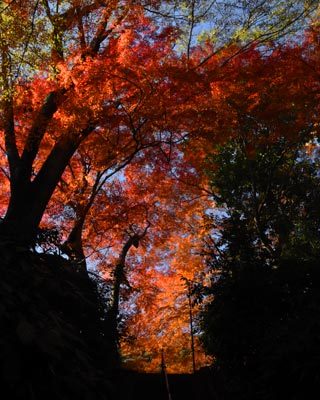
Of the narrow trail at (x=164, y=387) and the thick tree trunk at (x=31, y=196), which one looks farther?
the narrow trail at (x=164, y=387)

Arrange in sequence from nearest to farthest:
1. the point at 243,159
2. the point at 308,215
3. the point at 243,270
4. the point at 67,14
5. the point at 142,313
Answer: the point at 243,270
the point at 67,14
the point at 308,215
the point at 243,159
the point at 142,313

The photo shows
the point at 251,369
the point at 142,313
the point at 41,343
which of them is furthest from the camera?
the point at 142,313

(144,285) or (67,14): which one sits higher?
(67,14)

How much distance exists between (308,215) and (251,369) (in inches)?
322

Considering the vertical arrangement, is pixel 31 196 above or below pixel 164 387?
above

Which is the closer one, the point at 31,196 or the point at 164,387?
the point at 31,196

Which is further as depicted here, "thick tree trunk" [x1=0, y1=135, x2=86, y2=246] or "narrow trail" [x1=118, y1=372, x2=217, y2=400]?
"narrow trail" [x1=118, y1=372, x2=217, y2=400]

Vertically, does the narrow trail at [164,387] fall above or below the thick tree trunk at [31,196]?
below

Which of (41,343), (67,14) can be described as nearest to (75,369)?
(41,343)

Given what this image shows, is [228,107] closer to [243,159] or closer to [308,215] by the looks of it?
[243,159]

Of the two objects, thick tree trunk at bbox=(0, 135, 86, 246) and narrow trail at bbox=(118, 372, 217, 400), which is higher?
thick tree trunk at bbox=(0, 135, 86, 246)

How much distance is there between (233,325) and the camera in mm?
7457

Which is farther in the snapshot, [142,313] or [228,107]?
[142,313]

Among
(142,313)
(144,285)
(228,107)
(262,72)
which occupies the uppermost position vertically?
(262,72)
